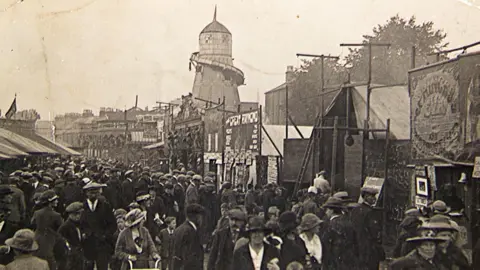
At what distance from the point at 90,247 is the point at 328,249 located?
3265 millimetres

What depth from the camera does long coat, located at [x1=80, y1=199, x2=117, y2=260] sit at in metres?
7.42

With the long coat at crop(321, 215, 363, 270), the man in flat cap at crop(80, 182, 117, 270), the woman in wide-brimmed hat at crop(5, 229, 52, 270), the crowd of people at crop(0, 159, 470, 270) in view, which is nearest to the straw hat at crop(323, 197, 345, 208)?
the crowd of people at crop(0, 159, 470, 270)

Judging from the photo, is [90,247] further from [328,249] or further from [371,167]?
[371,167]

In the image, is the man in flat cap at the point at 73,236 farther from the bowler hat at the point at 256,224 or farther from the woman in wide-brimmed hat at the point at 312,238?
the woman in wide-brimmed hat at the point at 312,238

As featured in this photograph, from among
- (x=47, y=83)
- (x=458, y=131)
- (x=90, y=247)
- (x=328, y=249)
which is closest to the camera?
(x=328, y=249)

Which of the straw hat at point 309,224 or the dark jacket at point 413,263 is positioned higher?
the straw hat at point 309,224

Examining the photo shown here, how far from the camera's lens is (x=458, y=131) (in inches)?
321

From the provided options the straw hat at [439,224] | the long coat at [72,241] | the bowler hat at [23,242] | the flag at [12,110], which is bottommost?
the long coat at [72,241]

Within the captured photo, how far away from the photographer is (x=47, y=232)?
6664 millimetres

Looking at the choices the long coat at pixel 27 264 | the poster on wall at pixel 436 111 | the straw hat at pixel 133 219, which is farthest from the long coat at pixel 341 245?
the long coat at pixel 27 264

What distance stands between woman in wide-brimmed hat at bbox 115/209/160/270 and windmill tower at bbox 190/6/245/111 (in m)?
3.64

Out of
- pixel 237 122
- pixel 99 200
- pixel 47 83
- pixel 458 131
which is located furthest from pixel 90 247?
pixel 237 122

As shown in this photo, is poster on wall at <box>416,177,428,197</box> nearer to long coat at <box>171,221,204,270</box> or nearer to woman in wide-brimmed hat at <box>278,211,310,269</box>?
woman in wide-brimmed hat at <box>278,211,310,269</box>

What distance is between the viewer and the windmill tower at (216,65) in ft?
31.2
